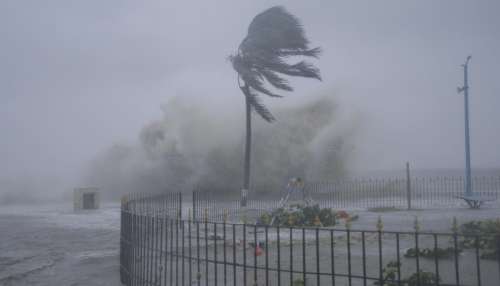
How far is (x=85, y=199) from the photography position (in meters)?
27.0

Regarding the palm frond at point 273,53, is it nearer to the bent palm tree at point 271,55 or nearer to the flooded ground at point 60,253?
the bent palm tree at point 271,55

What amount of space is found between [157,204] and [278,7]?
15392 mm

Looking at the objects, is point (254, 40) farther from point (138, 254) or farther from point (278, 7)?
point (138, 254)

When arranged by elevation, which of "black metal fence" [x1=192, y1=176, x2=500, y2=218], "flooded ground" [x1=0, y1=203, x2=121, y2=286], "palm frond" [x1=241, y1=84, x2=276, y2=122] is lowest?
"flooded ground" [x1=0, y1=203, x2=121, y2=286]

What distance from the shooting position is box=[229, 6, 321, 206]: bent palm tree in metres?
23.6

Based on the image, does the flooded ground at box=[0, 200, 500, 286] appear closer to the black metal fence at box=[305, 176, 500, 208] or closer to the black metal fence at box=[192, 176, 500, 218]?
the black metal fence at box=[192, 176, 500, 218]

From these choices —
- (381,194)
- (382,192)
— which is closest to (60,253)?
(382,192)

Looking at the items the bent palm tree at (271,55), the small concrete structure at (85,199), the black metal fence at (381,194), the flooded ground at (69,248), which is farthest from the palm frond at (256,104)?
the small concrete structure at (85,199)

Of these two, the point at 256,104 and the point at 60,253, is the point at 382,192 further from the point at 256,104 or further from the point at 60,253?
the point at 60,253

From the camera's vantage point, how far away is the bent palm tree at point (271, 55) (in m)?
23.6

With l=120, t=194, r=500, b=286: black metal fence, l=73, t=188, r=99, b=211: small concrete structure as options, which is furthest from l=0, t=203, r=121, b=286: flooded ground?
l=73, t=188, r=99, b=211: small concrete structure

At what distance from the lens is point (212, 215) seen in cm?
1747

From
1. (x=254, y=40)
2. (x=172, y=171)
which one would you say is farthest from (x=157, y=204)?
(x=172, y=171)

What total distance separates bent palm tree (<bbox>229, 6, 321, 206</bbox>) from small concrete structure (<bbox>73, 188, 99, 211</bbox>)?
1077 cm
